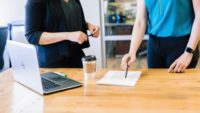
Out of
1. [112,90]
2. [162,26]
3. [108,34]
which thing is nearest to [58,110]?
[112,90]

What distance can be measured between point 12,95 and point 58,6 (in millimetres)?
736

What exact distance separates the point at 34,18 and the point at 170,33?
2.79 feet

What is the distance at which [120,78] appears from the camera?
1.61 meters

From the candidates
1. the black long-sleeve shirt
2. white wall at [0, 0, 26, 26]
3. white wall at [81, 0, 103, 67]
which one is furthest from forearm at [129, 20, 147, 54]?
white wall at [0, 0, 26, 26]

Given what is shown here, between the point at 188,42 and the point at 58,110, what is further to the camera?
the point at 188,42

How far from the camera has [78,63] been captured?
2.07 m

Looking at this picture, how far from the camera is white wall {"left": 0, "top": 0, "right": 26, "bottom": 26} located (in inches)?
156

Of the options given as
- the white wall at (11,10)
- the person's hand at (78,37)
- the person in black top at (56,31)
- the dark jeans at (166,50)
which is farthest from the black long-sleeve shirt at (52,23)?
the white wall at (11,10)

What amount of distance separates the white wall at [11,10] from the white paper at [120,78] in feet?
8.59

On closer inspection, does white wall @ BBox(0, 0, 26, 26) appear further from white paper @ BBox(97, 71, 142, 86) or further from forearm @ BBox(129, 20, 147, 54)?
white paper @ BBox(97, 71, 142, 86)

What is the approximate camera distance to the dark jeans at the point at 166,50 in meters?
1.84

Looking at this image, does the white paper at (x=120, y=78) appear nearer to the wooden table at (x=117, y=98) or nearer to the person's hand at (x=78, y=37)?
the wooden table at (x=117, y=98)

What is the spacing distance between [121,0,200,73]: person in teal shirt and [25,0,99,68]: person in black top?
0.37 m

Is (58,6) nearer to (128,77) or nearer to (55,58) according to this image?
(55,58)
